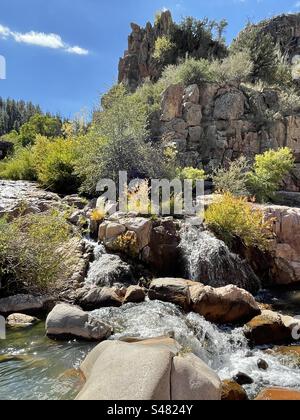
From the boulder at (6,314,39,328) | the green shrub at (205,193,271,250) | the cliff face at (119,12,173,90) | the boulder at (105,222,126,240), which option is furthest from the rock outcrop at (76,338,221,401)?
the cliff face at (119,12,173,90)

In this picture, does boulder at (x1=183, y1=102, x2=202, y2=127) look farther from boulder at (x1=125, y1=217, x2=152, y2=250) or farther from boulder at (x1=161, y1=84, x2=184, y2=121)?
boulder at (x1=125, y1=217, x2=152, y2=250)

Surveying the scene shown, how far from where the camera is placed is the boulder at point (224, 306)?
20.9ft

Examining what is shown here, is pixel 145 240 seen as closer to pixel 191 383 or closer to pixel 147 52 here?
pixel 191 383

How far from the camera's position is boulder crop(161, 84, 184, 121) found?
15.9 m

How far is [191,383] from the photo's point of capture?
11.5 ft

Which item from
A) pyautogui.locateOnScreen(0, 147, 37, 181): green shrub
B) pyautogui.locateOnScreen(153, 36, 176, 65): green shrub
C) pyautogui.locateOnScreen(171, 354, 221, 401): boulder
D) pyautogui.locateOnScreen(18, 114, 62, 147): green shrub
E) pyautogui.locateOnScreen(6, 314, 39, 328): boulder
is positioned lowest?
pyautogui.locateOnScreen(6, 314, 39, 328): boulder

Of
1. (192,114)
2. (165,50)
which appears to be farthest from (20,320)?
(165,50)

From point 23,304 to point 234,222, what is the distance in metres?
5.12

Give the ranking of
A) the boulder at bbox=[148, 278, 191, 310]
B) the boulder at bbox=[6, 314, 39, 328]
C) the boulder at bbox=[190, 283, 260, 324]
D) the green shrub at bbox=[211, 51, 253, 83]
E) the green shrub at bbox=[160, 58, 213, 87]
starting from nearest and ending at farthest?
the boulder at bbox=[6, 314, 39, 328]
the boulder at bbox=[190, 283, 260, 324]
the boulder at bbox=[148, 278, 191, 310]
the green shrub at bbox=[160, 58, 213, 87]
the green shrub at bbox=[211, 51, 253, 83]

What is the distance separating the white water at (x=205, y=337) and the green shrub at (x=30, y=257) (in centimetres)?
102

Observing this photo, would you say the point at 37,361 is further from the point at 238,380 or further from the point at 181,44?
the point at 181,44

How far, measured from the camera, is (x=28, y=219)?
22.8 feet

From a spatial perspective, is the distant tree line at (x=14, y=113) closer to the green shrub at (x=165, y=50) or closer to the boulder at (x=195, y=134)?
the green shrub at (x=165, y=50)
